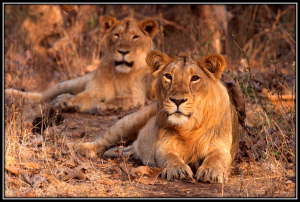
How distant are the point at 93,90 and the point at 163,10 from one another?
28.2 feet

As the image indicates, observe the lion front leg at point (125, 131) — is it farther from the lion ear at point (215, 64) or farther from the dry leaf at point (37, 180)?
the dry leaf at point (37, 180)

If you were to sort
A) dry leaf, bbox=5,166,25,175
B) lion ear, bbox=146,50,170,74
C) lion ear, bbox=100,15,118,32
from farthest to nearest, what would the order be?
lion ear, bbox=100,15,118,32
lion ear, bbox=146,50,170,74
dry leaf, bbox=5,166,25,175

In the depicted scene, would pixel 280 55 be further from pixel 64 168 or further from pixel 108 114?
pixel 64 168

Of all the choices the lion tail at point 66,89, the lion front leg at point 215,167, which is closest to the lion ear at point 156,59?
the lion front leg at point 215,167

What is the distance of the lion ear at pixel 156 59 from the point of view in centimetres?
459

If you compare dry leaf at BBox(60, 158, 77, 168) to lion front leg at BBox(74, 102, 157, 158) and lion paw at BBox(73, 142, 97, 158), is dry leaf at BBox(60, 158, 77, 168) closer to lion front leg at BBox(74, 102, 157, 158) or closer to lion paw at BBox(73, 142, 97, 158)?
lion paw at BBox(73, 142, 97, 158)

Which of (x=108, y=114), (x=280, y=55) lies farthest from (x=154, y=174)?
(x=280, y=55)

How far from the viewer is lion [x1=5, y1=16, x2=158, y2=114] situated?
816 centimetres

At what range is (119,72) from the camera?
8344mm

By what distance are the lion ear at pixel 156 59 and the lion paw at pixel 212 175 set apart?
1286 mm

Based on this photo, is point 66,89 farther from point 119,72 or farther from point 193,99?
point 193,99

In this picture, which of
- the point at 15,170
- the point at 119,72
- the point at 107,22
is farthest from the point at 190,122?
the point at 107,22

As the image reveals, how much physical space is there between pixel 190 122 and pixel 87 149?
1.65 m

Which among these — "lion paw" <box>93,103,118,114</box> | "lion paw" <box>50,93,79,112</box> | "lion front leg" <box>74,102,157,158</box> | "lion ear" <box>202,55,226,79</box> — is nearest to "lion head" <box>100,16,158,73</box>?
"lion paw" <box>93,103,118,114</box>
